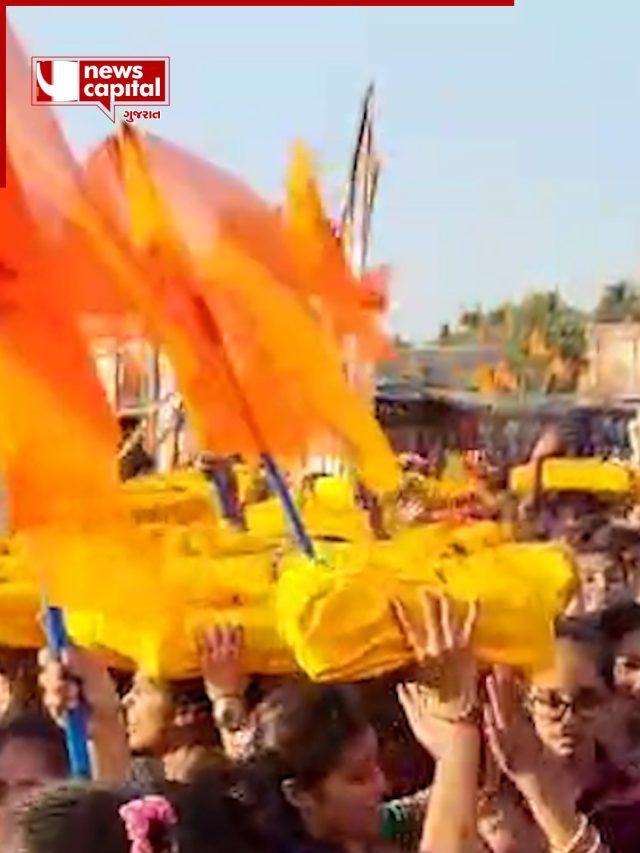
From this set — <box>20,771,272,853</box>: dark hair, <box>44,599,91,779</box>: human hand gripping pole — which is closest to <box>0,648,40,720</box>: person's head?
<box>44,599,91,779</box>: human hand gripping pole

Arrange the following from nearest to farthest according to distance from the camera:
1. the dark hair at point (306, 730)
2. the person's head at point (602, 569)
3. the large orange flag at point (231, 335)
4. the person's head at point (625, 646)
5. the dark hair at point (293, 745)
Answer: the dark hair at point (293, 745), the dark hair at point (306, 730), the person's head at point (625, 646), the large orange flag at point (231, 335), the person's head at point (602, 569)

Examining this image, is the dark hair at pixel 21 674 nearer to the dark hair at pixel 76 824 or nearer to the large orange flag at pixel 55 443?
the large orange flag at pixel 55 443

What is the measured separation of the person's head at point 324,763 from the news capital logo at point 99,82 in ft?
4.15

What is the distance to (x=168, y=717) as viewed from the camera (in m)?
3.47

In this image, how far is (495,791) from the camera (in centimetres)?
314

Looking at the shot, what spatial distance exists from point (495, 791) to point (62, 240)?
1.20 m

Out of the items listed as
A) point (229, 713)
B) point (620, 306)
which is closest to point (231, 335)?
point (229, 713)

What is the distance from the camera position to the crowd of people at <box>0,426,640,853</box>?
2.54m

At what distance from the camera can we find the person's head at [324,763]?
2.88 meters

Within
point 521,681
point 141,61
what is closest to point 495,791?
point 521,681

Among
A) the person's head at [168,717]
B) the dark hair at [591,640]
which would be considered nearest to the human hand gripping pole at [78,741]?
the person's head at [168,717]

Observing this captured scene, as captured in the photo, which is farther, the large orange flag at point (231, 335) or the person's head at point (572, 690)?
the large orange flag at point (231, 335)

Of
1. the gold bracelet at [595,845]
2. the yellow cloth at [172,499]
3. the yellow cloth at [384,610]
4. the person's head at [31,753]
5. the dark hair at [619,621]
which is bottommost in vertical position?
the gold bracelet at [595,845]

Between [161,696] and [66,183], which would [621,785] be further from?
[66,183]
